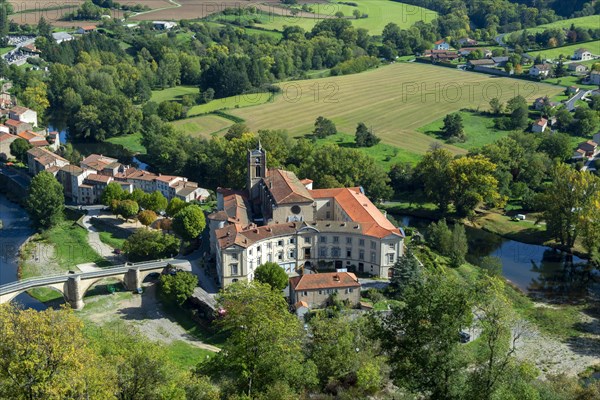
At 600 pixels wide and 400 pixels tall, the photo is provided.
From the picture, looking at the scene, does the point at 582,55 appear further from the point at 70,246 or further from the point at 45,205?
the point at 70,246

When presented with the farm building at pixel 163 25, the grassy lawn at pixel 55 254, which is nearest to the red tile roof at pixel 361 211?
the grassy lawn at pixel 55 254

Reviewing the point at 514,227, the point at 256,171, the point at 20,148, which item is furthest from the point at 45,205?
the point at 514,227

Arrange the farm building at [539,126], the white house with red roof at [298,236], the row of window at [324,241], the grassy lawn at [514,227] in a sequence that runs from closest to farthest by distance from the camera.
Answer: the white house with red roof at [298,236] → the row of window at [324,241] → the grassy lawn at [514,227] → the farm building at [539,126]

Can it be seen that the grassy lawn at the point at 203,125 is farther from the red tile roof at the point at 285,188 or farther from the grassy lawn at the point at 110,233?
the red tile roof at the point at 285,188

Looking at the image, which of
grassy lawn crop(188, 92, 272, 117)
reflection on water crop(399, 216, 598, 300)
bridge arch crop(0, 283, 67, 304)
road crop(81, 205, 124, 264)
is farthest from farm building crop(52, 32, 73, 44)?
reflection on water crop(399, 216, 598, 300)

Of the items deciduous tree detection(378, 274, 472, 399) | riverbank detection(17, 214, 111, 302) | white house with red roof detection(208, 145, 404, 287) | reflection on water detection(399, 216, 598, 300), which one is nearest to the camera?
deciduous tree detection(378, 274, 472, 399)

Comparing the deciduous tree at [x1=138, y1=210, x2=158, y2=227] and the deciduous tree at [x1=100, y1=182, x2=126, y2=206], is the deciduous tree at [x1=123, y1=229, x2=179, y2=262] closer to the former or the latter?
the deciduous tree at [x1=138, y1=210, x2=158, y2=227]
